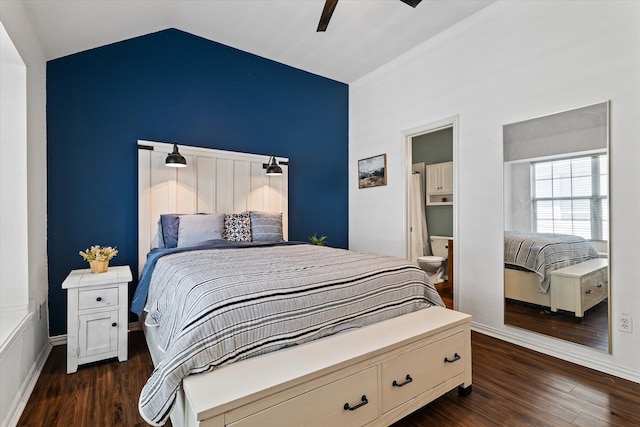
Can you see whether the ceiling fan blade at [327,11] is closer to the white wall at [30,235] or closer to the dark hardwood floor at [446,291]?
the white wall at [30,235]

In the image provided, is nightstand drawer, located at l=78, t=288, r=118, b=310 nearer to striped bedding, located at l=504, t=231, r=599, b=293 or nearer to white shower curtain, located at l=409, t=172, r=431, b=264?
striped bedding, located at l=504, t=231, r=599, b=293

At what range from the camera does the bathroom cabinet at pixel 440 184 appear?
187 inches

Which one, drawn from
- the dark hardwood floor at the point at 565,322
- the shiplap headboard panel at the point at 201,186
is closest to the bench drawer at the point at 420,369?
the dark hardwood floor at the point at 565,322

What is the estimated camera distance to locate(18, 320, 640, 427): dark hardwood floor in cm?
170

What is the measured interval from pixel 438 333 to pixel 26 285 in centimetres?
261

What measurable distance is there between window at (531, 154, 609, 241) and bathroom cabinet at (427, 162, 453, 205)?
6.88 feet

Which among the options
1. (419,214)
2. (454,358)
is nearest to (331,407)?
(454,358)

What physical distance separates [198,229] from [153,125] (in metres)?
1.22

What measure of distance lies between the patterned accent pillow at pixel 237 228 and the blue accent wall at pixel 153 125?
34.6 inches

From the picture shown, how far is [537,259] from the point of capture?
8.63ft

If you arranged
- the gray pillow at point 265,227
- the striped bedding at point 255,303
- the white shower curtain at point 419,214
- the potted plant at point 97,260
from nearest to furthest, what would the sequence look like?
the striped bedding at point 255,303, the potted plant at point 97,260, the gray pillow at point 265,227, the white shower curtain at point 419,214

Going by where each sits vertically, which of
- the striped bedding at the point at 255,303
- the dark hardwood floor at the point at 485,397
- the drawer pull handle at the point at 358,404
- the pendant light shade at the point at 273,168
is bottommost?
the dark hardwood floor at the point at 485,397

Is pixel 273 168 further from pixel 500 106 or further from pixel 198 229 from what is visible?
pixel 500 106

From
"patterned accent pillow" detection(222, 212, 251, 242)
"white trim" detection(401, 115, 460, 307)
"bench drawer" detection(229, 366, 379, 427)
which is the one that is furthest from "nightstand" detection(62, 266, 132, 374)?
"white trim" detection(401, 115, 460, 307)
